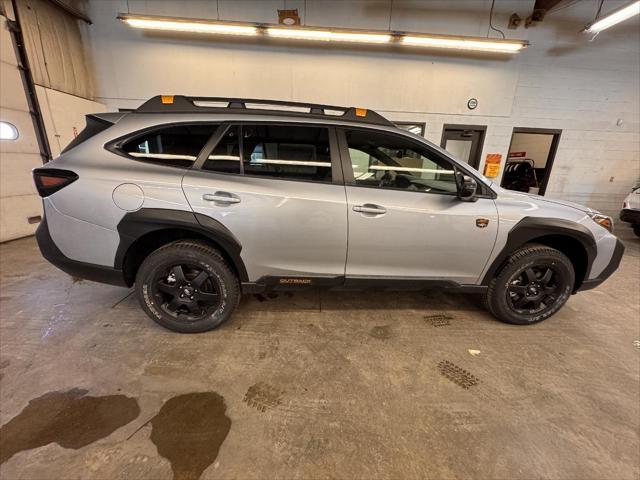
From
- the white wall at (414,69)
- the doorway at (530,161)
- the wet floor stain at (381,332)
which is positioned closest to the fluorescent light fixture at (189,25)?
the white wall at (414,69)

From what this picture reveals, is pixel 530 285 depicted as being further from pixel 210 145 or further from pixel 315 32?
pixel 315 32

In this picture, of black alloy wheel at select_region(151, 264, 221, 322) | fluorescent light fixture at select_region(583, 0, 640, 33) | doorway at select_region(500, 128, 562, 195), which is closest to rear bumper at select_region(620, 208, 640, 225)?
doorway at select_region(500, 128, 562, 195)

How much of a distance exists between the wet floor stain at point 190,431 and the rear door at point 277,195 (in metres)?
0.85

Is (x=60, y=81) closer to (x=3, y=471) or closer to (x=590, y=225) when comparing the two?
(x=3, y=471)

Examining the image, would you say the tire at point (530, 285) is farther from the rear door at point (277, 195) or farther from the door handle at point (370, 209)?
the rear door at point (277, 195)

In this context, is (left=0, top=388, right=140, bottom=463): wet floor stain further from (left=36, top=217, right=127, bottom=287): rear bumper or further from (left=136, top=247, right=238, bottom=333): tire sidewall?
(left=36, top=217, right=127, bottom=287): rear bumper

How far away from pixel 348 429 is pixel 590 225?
8.14 ft

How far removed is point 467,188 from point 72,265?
116 inches

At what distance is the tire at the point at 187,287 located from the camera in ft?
6.24

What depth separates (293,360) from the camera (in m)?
1.84

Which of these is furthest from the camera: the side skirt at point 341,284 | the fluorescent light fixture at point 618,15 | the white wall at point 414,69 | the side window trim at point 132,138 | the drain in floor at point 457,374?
Result: the white wall at point 414,69

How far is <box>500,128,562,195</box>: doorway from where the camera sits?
5945 mm

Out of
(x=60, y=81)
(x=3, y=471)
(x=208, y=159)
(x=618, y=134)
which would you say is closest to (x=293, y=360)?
(x=3, y=471)

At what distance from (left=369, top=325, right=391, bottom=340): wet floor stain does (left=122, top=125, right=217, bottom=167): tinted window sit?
6.31 ft
